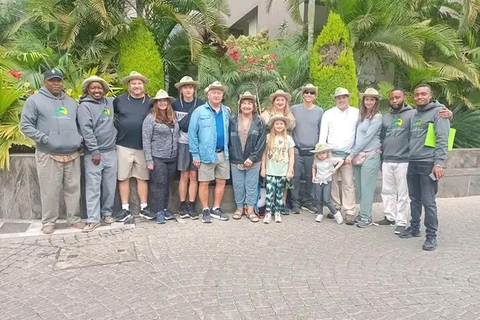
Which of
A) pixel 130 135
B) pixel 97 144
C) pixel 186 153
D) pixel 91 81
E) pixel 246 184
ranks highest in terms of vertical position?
pixel 91 81

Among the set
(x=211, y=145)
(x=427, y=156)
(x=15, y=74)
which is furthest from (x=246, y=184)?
(x=15, y=74)

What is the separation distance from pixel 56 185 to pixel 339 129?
402 cm

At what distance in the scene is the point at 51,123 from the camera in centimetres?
491

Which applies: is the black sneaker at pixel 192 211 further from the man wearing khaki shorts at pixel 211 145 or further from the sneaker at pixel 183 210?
the man wearing khaki shorts at pixel 211 145

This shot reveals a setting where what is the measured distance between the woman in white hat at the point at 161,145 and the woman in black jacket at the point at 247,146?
2.82 feet

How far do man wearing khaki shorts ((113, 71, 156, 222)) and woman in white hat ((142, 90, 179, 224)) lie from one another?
0.47ft

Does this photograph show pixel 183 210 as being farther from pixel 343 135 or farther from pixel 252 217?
pixel 343 135

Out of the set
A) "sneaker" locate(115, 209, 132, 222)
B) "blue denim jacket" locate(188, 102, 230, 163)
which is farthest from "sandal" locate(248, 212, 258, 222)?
"sneaker" locate(115, 209, 132, 222)

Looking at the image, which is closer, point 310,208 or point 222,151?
point 222,151

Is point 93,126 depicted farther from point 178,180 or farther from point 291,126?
point 291,126

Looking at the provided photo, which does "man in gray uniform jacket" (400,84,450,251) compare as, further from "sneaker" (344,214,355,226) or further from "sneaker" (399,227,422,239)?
"sneaker" (344,214,355,226)

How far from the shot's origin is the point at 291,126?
583cm

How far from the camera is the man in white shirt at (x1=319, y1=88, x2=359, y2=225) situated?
5758 mm

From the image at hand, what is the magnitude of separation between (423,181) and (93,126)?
4.33m
